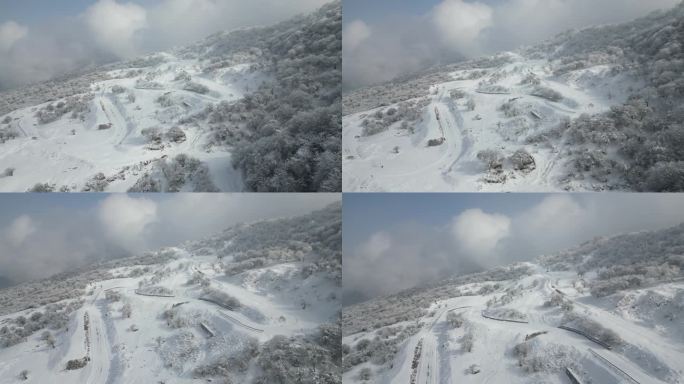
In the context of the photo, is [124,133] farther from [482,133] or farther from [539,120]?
[539,120]

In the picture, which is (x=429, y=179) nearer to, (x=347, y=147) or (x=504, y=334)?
(x=347, y=147)

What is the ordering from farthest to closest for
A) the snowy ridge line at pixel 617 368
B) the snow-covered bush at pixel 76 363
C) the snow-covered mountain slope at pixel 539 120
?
the snow-covered bush at pixel 76 363, the snow-covered mountain slope at pixel 539 120, the snowy ridge line at pixel 617 368

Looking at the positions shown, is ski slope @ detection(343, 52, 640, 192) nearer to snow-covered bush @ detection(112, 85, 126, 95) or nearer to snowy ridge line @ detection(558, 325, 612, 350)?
snowy ridge line @ detection(558, 325, 612, 350)

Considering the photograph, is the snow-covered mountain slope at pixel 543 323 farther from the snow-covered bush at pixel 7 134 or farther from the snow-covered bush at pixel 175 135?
the snow-covered bush at pixel 7 134

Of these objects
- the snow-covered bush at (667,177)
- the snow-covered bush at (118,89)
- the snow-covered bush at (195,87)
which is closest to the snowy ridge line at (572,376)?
the snow-covered bush at (667,177)

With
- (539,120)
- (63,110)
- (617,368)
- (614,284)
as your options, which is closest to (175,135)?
(63,110)
